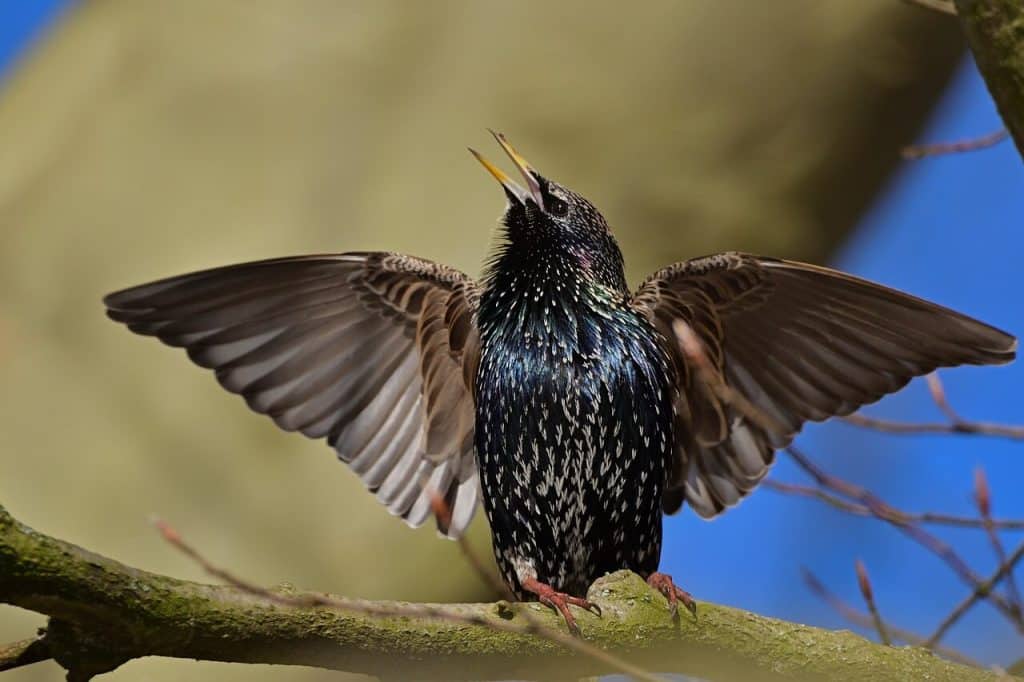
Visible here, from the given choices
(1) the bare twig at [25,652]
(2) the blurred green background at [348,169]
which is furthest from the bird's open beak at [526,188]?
(1) the bare twig at [25,652]

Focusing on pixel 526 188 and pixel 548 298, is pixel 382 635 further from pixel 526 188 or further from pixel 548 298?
pixel 526 188

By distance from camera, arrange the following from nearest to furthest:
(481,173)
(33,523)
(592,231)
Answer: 1. (592,231)
2. (33,523)
3. (481,173)

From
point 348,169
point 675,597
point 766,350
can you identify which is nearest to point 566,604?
point 675,597

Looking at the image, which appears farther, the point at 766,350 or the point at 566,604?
the point at 766,350

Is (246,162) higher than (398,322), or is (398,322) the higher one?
(246,162)

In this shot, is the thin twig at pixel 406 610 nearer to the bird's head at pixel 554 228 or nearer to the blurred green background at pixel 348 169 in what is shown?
the bird's head at pixel 554 228

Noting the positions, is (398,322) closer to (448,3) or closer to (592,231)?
(592,231)

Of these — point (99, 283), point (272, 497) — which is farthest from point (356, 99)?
point (272, 497)
